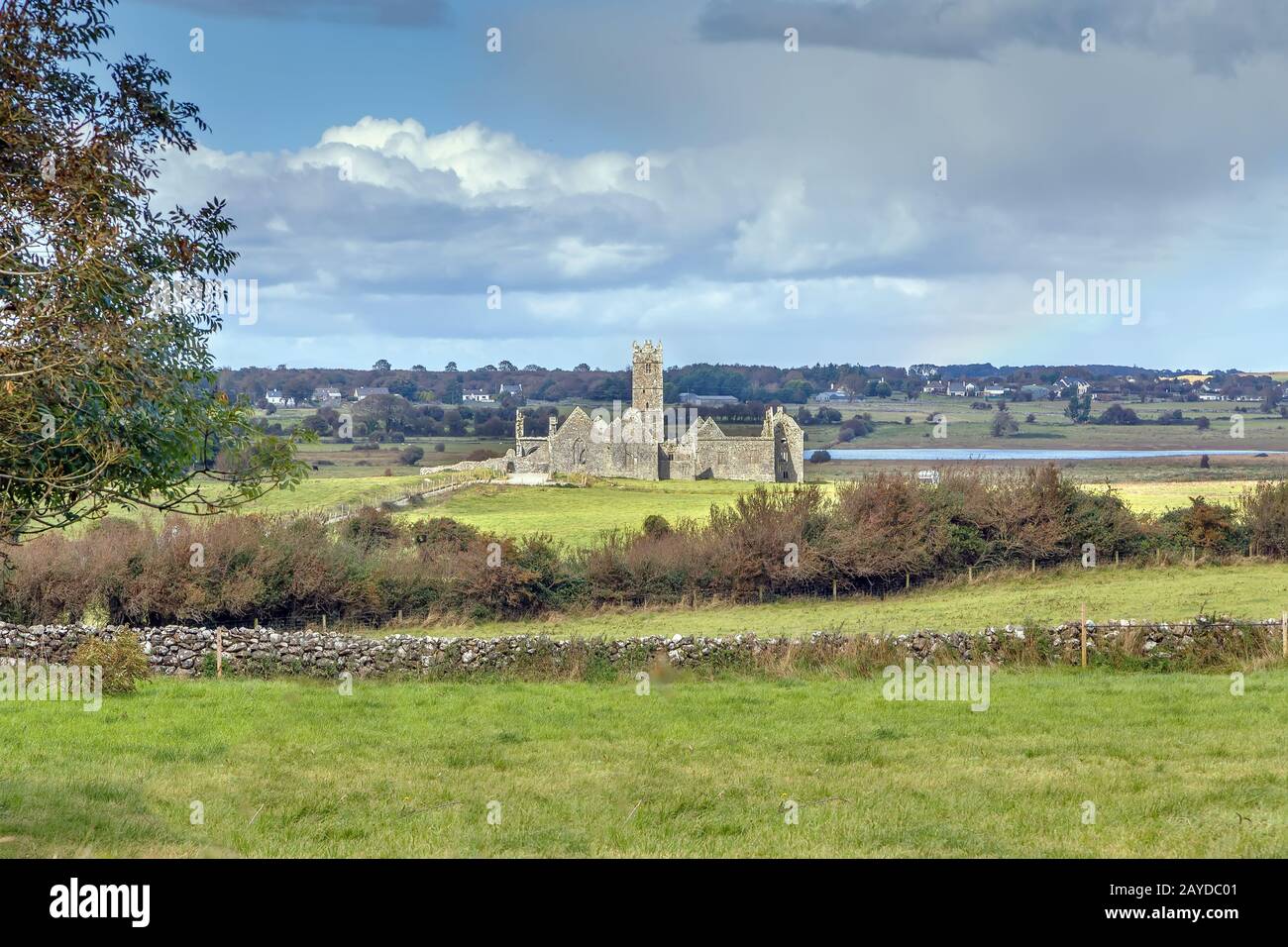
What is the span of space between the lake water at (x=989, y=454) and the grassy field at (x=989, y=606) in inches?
2306

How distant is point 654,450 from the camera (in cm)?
10806

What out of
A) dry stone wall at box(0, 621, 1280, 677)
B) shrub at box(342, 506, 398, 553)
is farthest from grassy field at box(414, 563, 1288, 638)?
shrub at box(342, 506, 398, 553)

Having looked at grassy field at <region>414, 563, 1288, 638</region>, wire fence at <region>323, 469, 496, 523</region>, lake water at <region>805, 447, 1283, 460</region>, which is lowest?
grassy field at <region>414, 563, 1288, 638</region>

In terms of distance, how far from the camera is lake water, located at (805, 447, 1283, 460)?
114m

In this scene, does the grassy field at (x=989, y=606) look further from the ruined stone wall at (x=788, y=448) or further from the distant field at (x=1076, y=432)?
the distant field at (x=1076, y=432)

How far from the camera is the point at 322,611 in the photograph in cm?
3944

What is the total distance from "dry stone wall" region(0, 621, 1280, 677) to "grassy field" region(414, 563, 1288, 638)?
24.9 feet

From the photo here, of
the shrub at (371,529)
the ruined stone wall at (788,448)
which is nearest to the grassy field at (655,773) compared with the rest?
the shrub at (371,529)

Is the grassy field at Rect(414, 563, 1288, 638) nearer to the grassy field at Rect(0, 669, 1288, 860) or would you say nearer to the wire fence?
the grassy field at Rect(0, 669, 1288, 860)

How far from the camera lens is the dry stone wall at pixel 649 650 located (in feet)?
75.4

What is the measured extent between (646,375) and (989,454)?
122 feet

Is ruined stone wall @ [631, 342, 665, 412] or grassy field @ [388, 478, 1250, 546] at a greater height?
ruined stone wall @ [631, 342, 665, 412]

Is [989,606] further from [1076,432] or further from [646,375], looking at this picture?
[1076,432]

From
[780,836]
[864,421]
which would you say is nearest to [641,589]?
[780,836]
